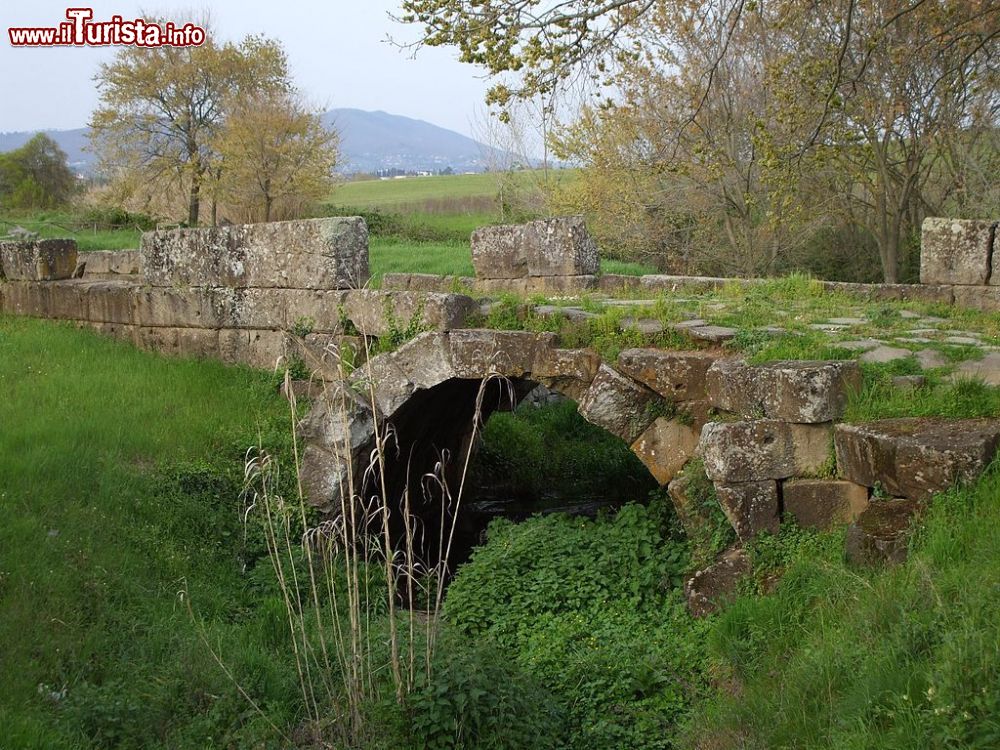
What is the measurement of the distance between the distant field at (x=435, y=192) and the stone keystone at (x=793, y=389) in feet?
59.3

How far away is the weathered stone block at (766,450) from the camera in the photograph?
21.3 ft

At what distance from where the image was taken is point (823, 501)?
636cm

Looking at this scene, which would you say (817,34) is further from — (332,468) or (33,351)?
(33,351)

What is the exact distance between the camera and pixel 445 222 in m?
31.6

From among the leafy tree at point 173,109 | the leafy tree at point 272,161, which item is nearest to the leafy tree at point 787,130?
the leafy tree at point 272,161

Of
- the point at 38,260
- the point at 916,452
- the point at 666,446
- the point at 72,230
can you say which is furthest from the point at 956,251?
the point at 72,230

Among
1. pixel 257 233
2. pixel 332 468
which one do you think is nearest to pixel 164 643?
pixel 332 468

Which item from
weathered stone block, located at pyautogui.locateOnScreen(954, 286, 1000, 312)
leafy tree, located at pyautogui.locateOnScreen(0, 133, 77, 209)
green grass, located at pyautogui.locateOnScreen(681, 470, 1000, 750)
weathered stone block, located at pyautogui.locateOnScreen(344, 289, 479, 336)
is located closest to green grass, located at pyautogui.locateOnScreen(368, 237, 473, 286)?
weathered stone block, located at pyautogui.locateOnScreen(344, 289, 479, 336)

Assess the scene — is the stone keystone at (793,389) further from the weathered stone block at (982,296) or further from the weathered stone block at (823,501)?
the weathered stone block at (982,296)

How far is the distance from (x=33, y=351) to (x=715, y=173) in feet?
30.5

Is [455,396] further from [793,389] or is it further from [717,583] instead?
[793,389]

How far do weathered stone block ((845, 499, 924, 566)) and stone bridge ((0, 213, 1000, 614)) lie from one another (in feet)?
0.04

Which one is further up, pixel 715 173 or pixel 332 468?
pixel 715 173

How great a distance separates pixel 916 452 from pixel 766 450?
1127 millimetres
